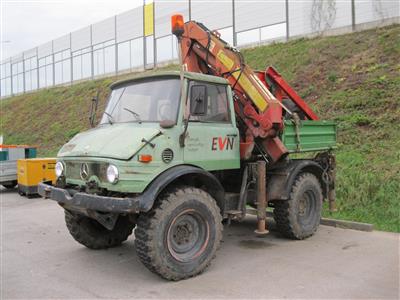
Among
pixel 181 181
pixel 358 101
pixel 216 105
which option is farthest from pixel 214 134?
pixel 358 101

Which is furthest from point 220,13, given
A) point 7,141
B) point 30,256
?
point 30,256

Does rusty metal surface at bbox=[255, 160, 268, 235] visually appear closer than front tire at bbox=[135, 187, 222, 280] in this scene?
No

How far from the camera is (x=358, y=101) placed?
12.2 meters

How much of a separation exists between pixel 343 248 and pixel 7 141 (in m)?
26.9

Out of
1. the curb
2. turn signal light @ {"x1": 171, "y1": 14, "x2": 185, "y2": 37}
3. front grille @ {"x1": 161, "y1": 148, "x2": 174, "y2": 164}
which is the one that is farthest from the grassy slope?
turn signal light @ {"x1": 171, "y1": 14, "x2": 185, "y2": 37}

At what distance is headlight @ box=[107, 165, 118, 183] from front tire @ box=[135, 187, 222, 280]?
529 millimetres

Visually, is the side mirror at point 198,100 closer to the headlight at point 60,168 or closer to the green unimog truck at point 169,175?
the green unimog truck at point 169,175

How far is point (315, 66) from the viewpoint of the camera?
50.2ft

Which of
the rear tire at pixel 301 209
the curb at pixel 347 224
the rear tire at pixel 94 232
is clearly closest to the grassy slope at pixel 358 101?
the curb at pixel 347 224

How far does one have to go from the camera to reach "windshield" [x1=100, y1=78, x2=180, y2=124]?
17.6 ft

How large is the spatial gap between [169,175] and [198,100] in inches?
42.0

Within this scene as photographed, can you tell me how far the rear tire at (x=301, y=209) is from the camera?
21.5 ft

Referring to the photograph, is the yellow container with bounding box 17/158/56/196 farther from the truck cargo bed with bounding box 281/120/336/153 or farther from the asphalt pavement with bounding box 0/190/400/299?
the truck cargo bed with bounding box 281/120/336/153

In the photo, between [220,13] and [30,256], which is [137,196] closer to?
[30,256]
